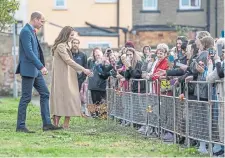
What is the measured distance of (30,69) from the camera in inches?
631

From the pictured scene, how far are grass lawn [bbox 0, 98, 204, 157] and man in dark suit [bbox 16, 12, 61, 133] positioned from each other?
34 cm

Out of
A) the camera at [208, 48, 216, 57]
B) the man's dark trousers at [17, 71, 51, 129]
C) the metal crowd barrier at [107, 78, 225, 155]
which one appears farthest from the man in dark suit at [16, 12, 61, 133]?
the camera at [208, 48, 216, 57]

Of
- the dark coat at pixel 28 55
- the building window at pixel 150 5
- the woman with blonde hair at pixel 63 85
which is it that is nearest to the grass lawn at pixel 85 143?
the woman with blonde hair at pixel 63 85

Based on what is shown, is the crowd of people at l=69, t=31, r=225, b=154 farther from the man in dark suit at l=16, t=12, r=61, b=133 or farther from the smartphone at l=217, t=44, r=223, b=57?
the man in dark suit at l=16, t=12, r=61, b=133

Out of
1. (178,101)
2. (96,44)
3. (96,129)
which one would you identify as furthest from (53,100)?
(96,44)

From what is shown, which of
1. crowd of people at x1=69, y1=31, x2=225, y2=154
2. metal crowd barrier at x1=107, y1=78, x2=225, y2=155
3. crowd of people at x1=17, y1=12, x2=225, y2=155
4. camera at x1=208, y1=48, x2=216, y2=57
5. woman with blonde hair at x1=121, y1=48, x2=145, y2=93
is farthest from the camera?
woman with blonde hair at x1=121, y1=48, x2=145, y2=93

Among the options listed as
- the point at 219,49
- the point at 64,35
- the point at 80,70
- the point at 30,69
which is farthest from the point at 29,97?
the point at 219,49

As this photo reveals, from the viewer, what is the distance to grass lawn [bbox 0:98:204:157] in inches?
500

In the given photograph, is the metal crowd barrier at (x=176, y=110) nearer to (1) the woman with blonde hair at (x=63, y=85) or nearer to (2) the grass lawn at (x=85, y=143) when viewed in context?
(2) the grass lawn at (x=85, y=143)

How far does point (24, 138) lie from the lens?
584 inches

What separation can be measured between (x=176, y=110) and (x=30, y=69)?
2.98m

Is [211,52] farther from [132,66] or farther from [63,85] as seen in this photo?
[132,66]

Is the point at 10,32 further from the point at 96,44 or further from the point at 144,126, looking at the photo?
the point at 144,126

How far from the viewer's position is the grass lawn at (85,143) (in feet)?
41.7
